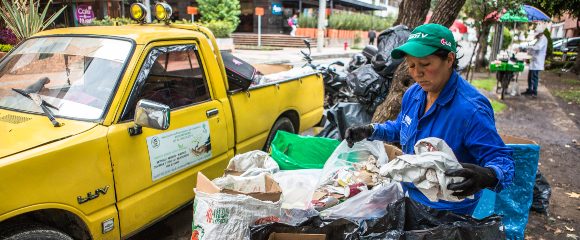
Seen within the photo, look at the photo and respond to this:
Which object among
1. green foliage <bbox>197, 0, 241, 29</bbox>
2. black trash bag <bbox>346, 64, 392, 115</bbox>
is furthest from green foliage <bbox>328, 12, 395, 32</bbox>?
black trash bag <bbox>346, 64, 392, 115</bbox>

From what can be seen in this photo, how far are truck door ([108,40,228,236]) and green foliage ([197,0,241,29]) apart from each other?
75.9 ft

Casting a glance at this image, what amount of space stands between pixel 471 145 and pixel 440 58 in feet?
1.48

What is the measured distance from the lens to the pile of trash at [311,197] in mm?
2164

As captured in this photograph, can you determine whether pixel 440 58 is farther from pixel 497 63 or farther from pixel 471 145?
pixel 497 63

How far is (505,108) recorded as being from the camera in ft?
30.5

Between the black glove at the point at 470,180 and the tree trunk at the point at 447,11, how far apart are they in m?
3.15

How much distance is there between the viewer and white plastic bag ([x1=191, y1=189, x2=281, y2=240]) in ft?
7.84

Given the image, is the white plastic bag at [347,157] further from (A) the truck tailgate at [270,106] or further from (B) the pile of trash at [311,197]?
(A) the truck tailgate at [270,106]

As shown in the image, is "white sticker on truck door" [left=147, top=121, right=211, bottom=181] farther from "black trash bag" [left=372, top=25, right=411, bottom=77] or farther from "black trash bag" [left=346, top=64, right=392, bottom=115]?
"black trash bag" [left=372, top=25, right=411, bottom=77]

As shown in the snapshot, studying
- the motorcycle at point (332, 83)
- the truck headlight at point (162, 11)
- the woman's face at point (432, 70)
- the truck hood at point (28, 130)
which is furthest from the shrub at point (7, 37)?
the woman's face at point (432, 70)

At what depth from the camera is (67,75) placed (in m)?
2.85

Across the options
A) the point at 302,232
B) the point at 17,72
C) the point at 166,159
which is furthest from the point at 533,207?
the point at 17,72

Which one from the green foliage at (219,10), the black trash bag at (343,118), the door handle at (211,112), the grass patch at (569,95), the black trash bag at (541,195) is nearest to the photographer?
the door handle at (211,112)

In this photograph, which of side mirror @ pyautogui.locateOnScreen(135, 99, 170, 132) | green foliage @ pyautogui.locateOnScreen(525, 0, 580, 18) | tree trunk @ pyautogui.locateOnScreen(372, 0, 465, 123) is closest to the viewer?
side mirror @ pyautogui.locateOnScreen(135, 99, 170, 132)
